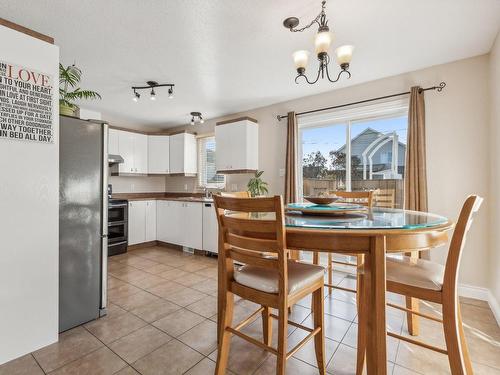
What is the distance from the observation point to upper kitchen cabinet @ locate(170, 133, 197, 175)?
5020 millimetres

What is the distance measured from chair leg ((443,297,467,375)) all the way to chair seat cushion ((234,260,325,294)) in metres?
0.62

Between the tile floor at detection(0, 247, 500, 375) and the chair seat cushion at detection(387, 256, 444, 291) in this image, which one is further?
the tile floor at detection(0, 247, 500, 375)

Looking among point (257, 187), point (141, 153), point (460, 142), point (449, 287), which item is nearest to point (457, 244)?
point (449, 287)

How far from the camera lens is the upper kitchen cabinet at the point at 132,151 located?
4.68 m

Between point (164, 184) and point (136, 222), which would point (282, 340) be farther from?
point (164, 184)

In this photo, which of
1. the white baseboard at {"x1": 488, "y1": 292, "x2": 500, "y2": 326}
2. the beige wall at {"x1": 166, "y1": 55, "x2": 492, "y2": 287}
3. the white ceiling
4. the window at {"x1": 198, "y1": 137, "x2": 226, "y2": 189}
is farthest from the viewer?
the window at {"x1": 198, "y1": 137, "x2": 226, "y2": 189}

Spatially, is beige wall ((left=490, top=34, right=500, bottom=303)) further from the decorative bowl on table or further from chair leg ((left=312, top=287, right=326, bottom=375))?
chair leg ((left=312, top=287, right=326, bottom=375))

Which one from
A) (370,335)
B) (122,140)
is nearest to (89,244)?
(370,335)

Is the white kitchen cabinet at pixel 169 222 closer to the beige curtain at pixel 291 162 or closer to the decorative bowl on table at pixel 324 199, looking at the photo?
the beige curtain at pixel 291 162

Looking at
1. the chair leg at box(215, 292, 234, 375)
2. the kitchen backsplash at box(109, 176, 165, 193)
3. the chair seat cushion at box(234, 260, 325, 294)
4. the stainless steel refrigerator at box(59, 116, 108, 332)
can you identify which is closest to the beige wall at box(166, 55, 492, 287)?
the chair seat cushion at box(234, 260, 325, 294)

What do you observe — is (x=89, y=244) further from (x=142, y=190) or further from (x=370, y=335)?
(x=142, y=190)

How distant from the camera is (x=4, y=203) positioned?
1633 millimetres

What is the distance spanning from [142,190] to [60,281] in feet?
11.9

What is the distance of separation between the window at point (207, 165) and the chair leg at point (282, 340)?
3.93 meters
